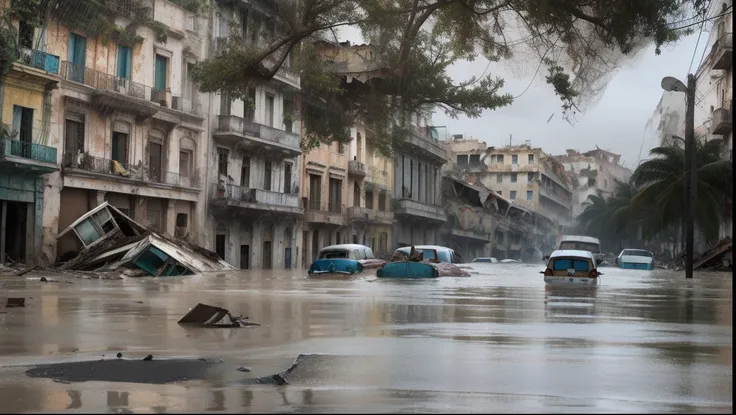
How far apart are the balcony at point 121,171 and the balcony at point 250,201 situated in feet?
5.85

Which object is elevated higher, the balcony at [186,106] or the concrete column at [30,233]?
the balcony at [186,106]

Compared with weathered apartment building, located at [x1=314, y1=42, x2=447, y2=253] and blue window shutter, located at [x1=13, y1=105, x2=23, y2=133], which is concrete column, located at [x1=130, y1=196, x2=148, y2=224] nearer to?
blue window shutter, located at [x1=13, y1=105, x2=23, y2=133]

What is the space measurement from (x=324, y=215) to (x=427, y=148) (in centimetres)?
2326

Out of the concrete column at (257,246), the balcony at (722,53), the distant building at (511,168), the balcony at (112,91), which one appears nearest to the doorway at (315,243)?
the concrete column at (257,246)

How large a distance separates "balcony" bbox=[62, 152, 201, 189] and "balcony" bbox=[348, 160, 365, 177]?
20.4 metres

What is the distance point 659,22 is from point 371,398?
6.86 meters

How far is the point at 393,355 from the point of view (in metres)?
8.43

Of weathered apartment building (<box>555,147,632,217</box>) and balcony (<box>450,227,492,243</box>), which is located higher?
weathered apartment building (<box>555,147,632,217</box>)

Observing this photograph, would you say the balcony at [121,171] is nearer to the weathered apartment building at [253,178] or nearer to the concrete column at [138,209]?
the concrete column at [138,209]

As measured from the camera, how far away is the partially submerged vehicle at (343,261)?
34.9 meters

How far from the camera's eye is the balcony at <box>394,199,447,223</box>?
7769cm

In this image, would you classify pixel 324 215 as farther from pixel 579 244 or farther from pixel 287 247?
pixel 579 244

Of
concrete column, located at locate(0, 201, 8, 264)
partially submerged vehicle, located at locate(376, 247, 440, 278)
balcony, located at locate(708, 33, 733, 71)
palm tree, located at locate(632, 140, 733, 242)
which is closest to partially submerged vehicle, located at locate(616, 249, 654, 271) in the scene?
palm tree, located at locate(632, 140, 733, 242)

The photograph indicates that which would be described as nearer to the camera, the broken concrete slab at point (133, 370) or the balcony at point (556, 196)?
the broken concrete slab at point (133, 370)
